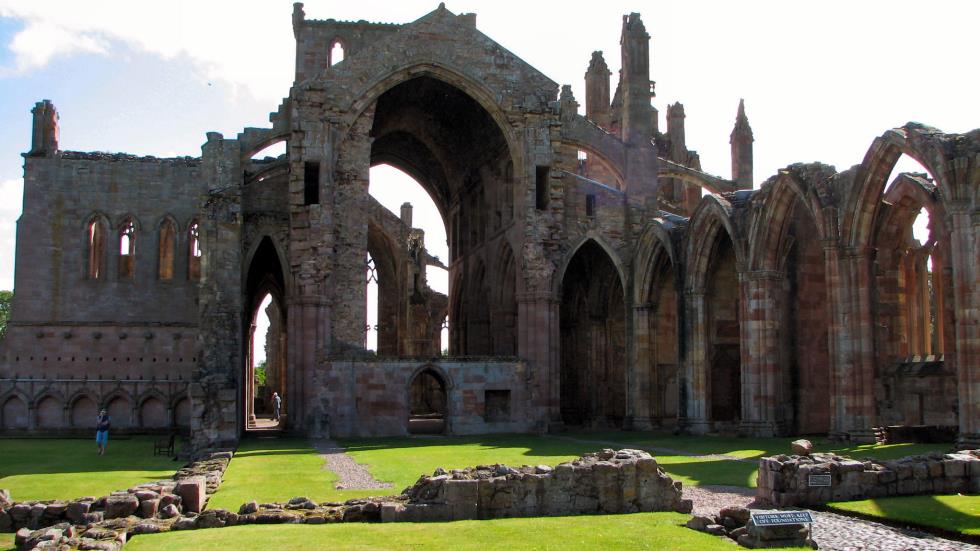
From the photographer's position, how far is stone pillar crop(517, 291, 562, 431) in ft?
110

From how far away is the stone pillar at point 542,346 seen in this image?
33.5 m

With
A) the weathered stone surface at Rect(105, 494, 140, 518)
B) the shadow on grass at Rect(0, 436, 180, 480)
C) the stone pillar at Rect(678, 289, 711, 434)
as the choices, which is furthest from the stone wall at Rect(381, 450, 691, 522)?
the stone pillar at Rect(678, 289, 711, 434)

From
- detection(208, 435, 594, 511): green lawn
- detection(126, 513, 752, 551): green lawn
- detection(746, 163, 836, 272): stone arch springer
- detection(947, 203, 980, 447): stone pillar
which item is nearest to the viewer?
detection(126, 513, 752, 551): green lawn

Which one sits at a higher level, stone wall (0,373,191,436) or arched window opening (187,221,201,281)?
arched window opening (187,221,201,281)

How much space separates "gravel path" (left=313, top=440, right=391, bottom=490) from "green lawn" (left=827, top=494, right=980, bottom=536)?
7.09 meters

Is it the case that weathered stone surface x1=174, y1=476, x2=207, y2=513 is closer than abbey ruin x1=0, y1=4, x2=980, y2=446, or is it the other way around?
weathered stone surface x1=174, y1=476, x2=207, y2=513

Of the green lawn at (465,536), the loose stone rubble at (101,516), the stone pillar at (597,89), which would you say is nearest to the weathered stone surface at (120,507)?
the loose stone rubble at (101,516)

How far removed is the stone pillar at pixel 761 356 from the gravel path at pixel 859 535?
14098 mm

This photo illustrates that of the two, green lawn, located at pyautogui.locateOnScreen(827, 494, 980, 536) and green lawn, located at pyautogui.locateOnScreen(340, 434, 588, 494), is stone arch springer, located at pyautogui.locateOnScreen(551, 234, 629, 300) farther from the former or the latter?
green lawn, located at pyautogui.locateOnScreen(827, 494, 980, 536)

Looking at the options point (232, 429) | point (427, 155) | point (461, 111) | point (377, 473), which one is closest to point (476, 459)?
point (377, 473)

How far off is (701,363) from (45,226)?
2774cm

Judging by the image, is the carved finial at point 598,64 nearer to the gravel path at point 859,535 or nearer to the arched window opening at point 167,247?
the arched window opening at point 167,247

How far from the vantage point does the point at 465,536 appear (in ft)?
37.4

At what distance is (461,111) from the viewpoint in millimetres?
39719
